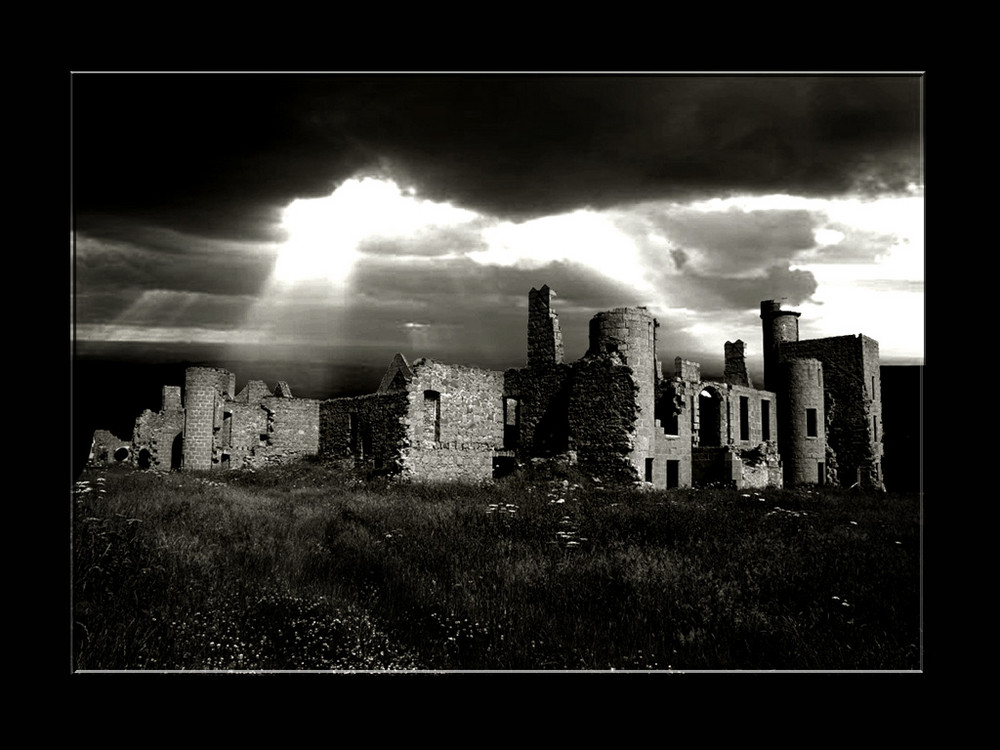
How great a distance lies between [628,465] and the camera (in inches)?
697

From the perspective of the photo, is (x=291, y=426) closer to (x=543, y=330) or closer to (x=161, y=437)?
(x=161, y=437)

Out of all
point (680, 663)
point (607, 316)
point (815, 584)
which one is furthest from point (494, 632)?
point (607, 316)

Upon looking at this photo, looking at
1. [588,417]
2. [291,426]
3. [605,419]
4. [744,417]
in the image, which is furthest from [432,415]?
[744,417]

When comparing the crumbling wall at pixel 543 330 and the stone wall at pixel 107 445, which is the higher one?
the crumbling wall at pixel 543 330

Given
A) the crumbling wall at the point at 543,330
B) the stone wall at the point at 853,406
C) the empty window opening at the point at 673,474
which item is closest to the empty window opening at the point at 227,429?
the crumbling wall at the point at 543,330

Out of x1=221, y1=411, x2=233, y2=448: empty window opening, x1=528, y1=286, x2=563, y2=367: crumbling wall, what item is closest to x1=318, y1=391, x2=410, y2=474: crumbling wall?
x1=528, y1=286, x2=563, y2=367: crumbling wall

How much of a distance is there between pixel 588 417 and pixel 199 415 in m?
18.3

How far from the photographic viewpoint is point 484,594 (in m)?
7.09

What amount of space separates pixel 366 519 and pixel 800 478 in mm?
23435

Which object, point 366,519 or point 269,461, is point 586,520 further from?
point 269,461

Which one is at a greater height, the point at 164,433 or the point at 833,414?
the point at 833,414

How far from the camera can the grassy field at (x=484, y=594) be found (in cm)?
605

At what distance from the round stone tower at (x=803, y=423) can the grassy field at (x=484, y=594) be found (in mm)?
19015

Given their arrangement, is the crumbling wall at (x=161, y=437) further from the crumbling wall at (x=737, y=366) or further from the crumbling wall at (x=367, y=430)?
the crumbling wall at (x=737, y=366)
